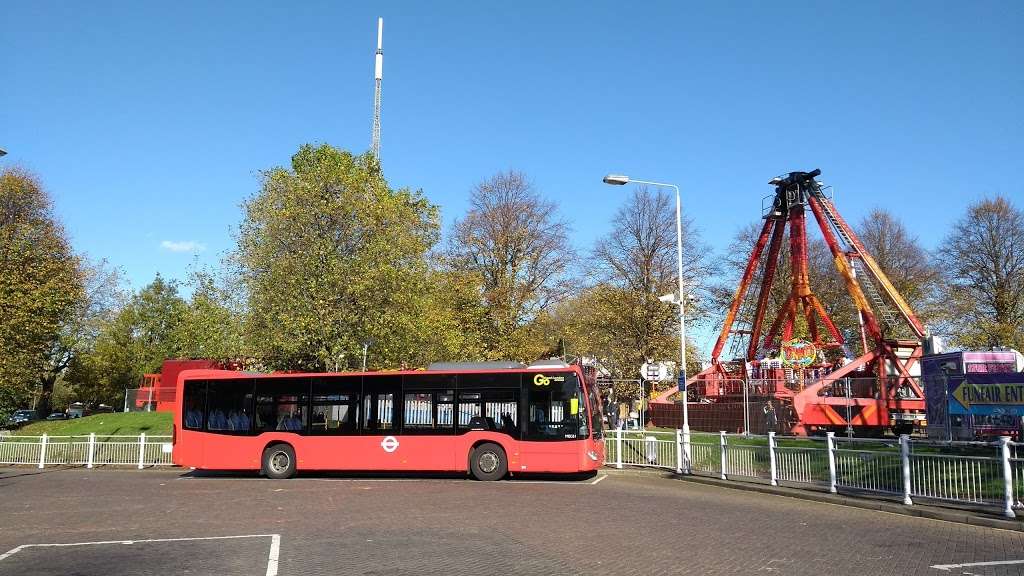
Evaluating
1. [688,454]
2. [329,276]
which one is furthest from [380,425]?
[329,276]

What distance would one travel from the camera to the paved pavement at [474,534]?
8.54 metres

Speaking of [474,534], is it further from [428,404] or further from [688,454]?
[688,454]

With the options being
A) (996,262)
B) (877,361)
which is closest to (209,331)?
(877,361)

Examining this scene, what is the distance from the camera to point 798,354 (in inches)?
1412

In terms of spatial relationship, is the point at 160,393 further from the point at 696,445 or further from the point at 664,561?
the point at 664,561

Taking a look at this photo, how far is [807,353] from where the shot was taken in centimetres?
3562

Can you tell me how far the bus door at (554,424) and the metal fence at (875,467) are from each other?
3091 millimetres

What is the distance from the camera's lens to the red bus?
63.2ft

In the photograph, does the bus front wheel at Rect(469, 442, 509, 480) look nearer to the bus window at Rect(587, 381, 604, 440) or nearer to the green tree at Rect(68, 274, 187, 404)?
the bus window at Rect(587, 381, 604, 440)

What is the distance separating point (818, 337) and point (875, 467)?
1081 inches

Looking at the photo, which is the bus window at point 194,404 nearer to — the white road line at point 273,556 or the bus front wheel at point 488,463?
the bus front wheel at point 488,463

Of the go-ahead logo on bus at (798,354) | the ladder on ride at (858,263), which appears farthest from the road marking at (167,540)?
the ladder on ride at (858,263)

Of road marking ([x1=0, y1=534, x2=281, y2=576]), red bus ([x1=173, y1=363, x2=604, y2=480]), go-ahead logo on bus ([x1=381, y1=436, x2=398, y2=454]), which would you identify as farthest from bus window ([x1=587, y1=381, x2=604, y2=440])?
road marking ([x1=0, y1=534, x2=281, y2=576])

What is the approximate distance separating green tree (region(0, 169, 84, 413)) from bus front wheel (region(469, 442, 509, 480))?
74.2 feet
